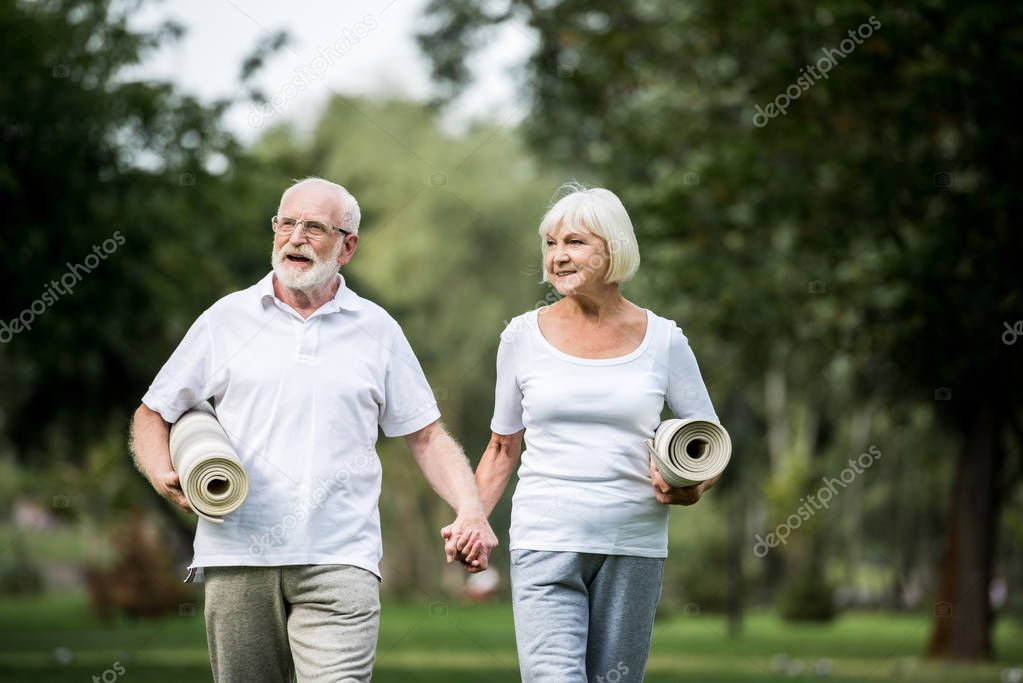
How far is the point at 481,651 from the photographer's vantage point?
22.7 meters

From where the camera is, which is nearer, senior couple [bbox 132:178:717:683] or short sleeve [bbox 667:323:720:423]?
senior couple [bbox 132:178:717:683]

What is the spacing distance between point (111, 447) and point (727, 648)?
18.7m

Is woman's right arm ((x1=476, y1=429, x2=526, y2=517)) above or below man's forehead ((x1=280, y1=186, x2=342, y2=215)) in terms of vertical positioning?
below

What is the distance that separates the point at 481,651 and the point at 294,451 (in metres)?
17.8

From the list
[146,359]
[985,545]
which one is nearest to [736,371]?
[985,545]

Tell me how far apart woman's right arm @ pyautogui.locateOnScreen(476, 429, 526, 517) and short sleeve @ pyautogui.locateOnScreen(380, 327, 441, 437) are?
1.21 ft

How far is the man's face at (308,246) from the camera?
5629mm

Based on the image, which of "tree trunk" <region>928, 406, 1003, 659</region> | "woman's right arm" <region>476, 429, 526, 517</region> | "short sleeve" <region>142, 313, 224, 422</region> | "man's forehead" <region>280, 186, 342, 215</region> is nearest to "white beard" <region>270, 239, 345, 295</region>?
"man's forehead" <region>280, 186, 342, 215</region>

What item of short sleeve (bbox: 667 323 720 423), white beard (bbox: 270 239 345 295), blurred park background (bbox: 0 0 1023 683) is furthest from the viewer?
blurred park background (bbox: 0 0 1023 683)

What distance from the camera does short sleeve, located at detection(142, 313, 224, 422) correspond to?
216 inches

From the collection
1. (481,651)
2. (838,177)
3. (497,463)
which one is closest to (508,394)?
(497,463)

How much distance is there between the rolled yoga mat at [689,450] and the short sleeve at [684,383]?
8.2 inches

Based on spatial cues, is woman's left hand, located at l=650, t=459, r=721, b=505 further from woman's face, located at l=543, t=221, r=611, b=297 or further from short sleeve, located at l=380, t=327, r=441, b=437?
short sleeve, located at l=380, t=327, r=441, b=437

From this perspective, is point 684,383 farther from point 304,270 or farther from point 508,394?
point 304,270
